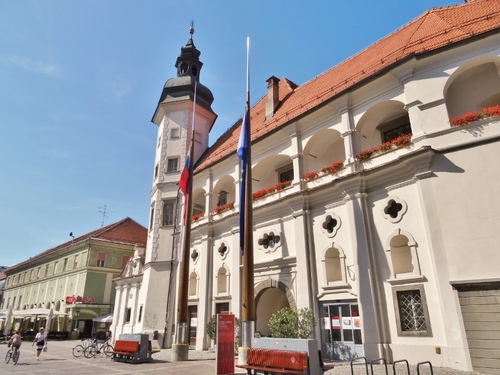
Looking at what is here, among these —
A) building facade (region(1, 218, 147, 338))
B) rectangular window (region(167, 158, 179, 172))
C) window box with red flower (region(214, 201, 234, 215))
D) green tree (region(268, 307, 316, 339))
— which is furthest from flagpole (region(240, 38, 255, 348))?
building facade (region(1, 218, 147, 338))

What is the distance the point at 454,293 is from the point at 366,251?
3412 millimetres

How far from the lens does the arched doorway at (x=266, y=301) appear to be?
57.7 feet

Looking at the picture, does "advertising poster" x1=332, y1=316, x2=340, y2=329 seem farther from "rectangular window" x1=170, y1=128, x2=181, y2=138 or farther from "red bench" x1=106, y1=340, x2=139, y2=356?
"rectangular window" x1=170, y1=128, x2=181, y2=138

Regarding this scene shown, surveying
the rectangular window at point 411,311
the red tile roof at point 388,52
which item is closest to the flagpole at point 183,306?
the red tile roof at point 388,52

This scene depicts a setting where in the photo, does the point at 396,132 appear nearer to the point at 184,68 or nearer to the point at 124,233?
the point at 184,68

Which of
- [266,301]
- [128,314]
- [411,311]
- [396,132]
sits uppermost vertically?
[396,132]

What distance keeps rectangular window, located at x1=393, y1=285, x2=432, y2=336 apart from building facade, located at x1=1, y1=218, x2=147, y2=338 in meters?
31.3

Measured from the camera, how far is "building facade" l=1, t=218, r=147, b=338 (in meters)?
37.7

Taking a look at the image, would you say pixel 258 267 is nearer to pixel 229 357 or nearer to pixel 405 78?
pixel 229 357

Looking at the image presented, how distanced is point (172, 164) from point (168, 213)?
154 inches

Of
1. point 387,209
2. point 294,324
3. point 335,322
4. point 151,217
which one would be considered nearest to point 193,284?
point 151,217

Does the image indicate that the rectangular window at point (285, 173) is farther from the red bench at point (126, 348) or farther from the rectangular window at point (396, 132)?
the red bench at point (126, 348)

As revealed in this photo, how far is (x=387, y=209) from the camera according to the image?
1418cm

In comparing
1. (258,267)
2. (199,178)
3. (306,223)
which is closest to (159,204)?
(199,178)
